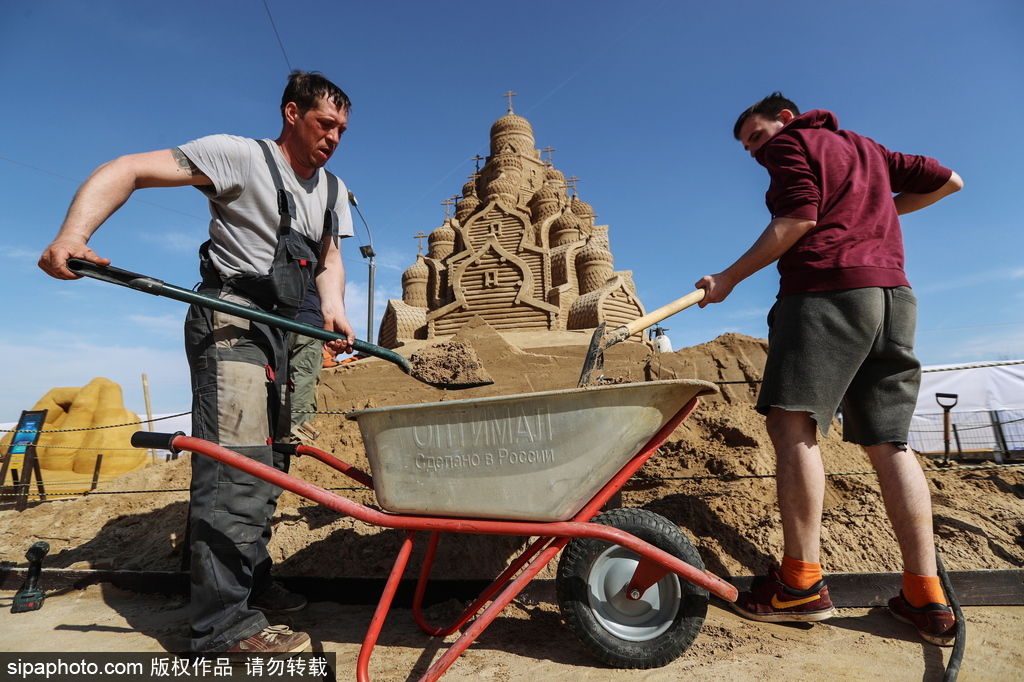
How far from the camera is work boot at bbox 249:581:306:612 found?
2178 mm

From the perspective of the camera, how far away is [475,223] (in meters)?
18.1

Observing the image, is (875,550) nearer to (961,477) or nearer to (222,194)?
(961,477)

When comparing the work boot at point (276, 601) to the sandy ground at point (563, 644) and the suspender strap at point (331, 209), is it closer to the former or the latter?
the sandy ground at point (563, 644)

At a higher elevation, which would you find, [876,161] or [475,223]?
[475,223]

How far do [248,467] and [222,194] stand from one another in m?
0.96

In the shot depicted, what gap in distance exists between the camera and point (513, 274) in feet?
52.3

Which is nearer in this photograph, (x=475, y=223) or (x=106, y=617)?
(x=106, y=617)

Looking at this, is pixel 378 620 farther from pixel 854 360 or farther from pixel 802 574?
pixel 854 360

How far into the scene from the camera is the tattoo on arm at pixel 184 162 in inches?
66.6

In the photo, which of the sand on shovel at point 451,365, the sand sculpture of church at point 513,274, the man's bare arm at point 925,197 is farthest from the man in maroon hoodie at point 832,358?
the sand sculpture of church at point 513,274

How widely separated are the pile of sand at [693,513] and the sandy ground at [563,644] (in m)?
0.27

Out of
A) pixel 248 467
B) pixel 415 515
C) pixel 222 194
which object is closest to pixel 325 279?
pixel 222 194

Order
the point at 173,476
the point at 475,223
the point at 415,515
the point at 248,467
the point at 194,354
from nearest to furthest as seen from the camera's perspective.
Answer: the point at 248,467 → the point at 415,515 → the point at 194,354 → the point at 173,476 → the point at 475,223

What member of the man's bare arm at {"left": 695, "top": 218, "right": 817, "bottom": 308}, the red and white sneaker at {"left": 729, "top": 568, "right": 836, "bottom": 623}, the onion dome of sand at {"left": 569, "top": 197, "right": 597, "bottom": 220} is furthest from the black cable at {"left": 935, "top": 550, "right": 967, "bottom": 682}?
the onion dome of sand at {"left": 569, "top": 197, "right": 597, "bottom": 220}
